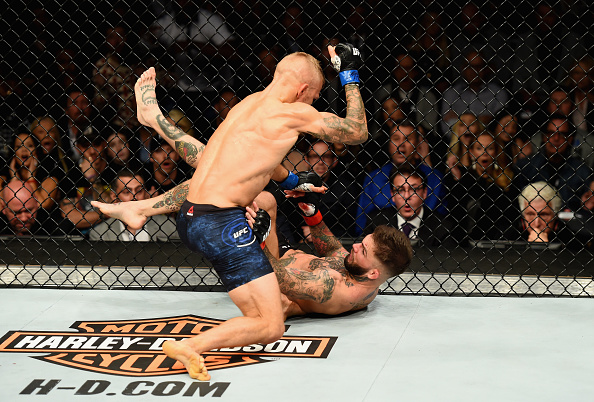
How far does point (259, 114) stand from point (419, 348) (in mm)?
966

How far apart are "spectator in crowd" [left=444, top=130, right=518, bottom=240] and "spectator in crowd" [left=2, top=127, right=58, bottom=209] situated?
211 centimetres

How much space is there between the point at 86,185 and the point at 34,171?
28 centimetres

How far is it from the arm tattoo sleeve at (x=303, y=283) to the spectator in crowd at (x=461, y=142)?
130cm

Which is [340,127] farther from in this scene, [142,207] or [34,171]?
[34,171]

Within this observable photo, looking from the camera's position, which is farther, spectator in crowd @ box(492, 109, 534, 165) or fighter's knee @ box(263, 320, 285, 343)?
spectator in crowd @ box(492, 109, 534, 165)

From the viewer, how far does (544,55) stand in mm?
3895

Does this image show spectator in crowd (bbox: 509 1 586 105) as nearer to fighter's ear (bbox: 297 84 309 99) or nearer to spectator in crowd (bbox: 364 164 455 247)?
spectator in crowd (bbox: 364 164 455 247)

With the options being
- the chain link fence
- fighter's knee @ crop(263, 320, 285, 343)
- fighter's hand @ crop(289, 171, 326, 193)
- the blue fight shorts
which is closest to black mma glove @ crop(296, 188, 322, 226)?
fighter's hand @ crop(289, 171, 326, 193)

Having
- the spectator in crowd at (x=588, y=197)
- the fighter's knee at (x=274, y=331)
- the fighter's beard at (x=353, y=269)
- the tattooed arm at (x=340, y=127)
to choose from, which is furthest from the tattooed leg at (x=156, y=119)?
the spectator in crowd at (x=588, y=197)

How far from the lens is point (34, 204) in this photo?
12.9ft

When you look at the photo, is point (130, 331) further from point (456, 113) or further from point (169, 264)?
point (456, 113)

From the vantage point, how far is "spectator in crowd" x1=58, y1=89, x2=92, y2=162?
412 centimetres

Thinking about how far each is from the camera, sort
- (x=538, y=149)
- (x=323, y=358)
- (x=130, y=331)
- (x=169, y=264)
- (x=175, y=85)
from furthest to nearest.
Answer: (x=175, y=85), (x=538, y=149), (x=169, y=264), (x=130, y=331), (x=323, y=358)

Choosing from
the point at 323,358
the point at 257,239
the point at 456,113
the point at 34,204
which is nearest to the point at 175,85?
the point at 34,204
